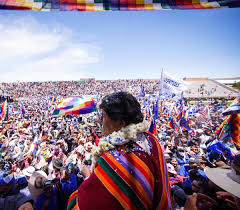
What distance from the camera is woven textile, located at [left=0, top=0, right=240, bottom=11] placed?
140 cm

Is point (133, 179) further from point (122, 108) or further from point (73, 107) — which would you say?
point (73, 107)

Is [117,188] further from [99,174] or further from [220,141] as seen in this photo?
[220,141]

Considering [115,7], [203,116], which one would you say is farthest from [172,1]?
[203,116]

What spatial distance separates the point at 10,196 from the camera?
8.36ft

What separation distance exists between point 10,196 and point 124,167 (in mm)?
2290

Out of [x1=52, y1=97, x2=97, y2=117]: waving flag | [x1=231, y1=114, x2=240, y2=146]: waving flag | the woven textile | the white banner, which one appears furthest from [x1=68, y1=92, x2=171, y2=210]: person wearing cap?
the white banner

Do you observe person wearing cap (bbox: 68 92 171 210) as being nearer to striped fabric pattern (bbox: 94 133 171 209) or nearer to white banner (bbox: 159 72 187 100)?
striped fabric pattern (bbox: 94 133 171 209)

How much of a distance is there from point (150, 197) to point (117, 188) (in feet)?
0.93

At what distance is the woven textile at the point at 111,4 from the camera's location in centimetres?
140

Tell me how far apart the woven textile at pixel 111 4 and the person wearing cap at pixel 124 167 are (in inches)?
31.1

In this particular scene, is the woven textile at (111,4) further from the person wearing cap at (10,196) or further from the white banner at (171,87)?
the white banner at (171,87)

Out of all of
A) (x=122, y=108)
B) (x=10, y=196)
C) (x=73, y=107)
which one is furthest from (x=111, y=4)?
(x=73, y=107)

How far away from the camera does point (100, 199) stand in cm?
116

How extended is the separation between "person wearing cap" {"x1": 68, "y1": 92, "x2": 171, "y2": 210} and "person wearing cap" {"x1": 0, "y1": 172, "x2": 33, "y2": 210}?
157 centimetres
